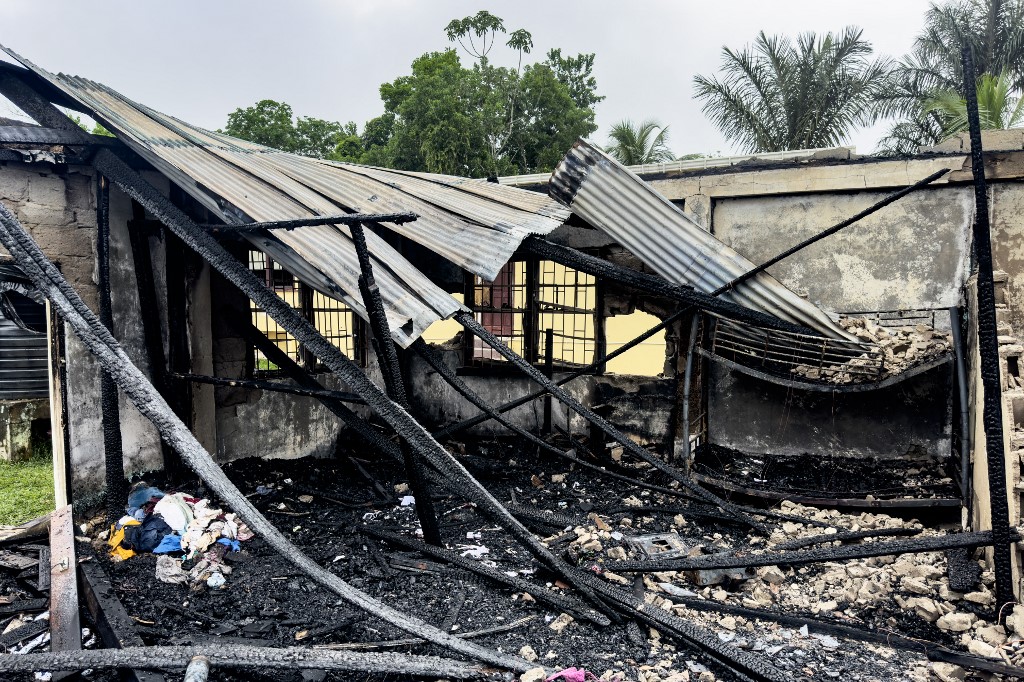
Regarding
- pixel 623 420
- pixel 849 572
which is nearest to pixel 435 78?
pixel 623 420

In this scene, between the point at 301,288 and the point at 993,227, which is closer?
the point at 993,227

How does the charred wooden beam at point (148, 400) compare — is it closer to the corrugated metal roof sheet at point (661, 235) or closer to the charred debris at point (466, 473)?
the charred debris at point (466, 473)

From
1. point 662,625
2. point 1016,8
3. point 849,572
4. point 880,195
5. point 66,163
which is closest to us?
point 662,625

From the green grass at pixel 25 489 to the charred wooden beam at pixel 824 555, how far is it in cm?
652

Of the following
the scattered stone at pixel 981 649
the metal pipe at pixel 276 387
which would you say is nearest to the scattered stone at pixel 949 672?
the scattered stone at pixel 981 649

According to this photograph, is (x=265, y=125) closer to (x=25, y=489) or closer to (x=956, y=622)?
(x=25, y=489)

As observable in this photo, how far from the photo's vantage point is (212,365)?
675 centimetres

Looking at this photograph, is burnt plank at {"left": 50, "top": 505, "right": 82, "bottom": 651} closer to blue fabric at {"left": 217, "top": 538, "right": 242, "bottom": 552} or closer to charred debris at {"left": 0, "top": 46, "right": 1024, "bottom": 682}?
charred debris at {"left": 0, "top": 46, "right": 1024, "bottom": 682}

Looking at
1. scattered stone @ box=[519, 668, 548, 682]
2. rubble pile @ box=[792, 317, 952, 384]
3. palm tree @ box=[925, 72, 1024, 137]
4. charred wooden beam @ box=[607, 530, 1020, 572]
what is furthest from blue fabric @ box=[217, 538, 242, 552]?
palm tree @ box=[925, 72, 1024, 137]

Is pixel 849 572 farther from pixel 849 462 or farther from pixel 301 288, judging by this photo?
pixel 301 288

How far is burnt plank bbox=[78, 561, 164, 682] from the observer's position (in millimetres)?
3144

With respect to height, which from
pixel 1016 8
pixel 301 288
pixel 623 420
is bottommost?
pixel 623 420

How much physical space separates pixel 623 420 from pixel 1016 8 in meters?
16.4

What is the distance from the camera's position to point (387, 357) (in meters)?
4.04
